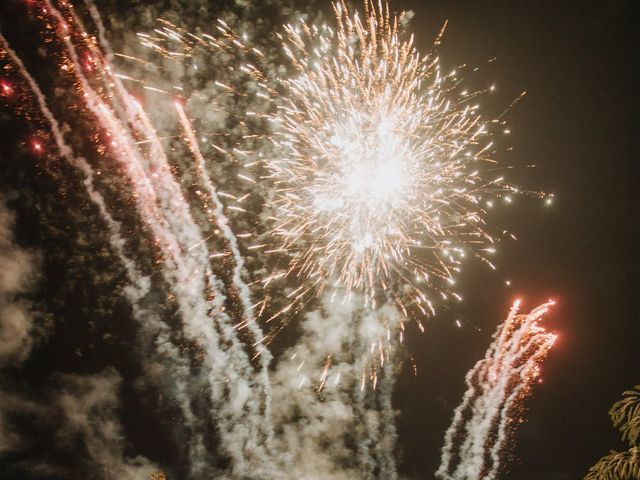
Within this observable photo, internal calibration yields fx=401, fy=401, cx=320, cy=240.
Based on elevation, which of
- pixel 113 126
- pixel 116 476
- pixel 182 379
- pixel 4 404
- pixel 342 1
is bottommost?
pixel 4 404

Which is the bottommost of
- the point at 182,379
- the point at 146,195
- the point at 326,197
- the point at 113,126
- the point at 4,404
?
the point at 4,404

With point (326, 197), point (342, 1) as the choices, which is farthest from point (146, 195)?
point (342, 1)

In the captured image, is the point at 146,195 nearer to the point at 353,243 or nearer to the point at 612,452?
the point at 353,243

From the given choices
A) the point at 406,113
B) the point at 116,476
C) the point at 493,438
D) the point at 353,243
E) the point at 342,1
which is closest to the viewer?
the point at 342,1

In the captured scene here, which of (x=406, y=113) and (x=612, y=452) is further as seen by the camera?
(x=406, y=113)

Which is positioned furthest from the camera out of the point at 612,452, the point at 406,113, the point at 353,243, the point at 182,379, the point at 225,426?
the point at 182,379

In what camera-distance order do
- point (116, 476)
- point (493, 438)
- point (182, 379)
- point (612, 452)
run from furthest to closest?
1. point (116, 476)
2. point (182, 379)
3. point (493, 438)
4. point (612, 452)

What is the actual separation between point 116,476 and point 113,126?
51.6 ft

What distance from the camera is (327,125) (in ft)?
25.2

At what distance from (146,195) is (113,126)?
4.44 ft

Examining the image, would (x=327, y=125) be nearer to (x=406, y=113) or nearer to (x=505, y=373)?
(x=406, y=113)

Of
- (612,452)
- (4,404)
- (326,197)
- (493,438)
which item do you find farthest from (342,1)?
(4,404)

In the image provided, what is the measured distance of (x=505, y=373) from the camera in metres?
8.19

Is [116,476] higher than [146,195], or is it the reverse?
[146,195]
